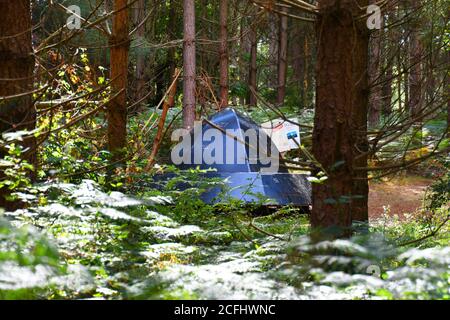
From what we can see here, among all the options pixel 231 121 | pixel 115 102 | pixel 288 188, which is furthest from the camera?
pixel 231 121

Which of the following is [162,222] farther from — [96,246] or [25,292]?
[25,292]

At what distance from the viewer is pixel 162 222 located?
16.0 ft

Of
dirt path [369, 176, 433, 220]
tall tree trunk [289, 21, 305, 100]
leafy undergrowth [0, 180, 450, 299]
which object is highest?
tall tree trunk [289, 21, 305, 100]

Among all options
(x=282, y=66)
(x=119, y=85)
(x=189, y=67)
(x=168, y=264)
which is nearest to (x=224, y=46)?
(x=189, y=67)

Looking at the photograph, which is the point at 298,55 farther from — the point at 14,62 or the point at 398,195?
the point at 14,62

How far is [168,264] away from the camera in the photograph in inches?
165

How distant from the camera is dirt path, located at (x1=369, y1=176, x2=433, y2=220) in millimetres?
13914

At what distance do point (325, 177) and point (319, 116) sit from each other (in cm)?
52

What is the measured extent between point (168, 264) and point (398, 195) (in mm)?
12287

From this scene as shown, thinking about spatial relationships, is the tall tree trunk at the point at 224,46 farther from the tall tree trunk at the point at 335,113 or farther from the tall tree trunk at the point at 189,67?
the tall tree trunk at the point at 335,113

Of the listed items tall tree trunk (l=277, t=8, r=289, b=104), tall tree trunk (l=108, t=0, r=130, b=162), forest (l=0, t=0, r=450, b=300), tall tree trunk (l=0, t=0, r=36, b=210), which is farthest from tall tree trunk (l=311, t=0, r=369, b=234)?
tall tree trunk (l=277, t=8, r=289, b=104)

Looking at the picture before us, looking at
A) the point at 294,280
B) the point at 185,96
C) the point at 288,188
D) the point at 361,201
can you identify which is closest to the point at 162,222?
the point at 294,280

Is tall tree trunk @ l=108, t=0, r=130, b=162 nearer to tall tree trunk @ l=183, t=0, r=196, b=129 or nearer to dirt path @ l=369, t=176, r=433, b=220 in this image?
tall tree trunk @ l=183, t=0, r=196, b=129

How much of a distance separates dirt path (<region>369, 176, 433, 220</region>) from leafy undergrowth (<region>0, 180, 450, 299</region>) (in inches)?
362
